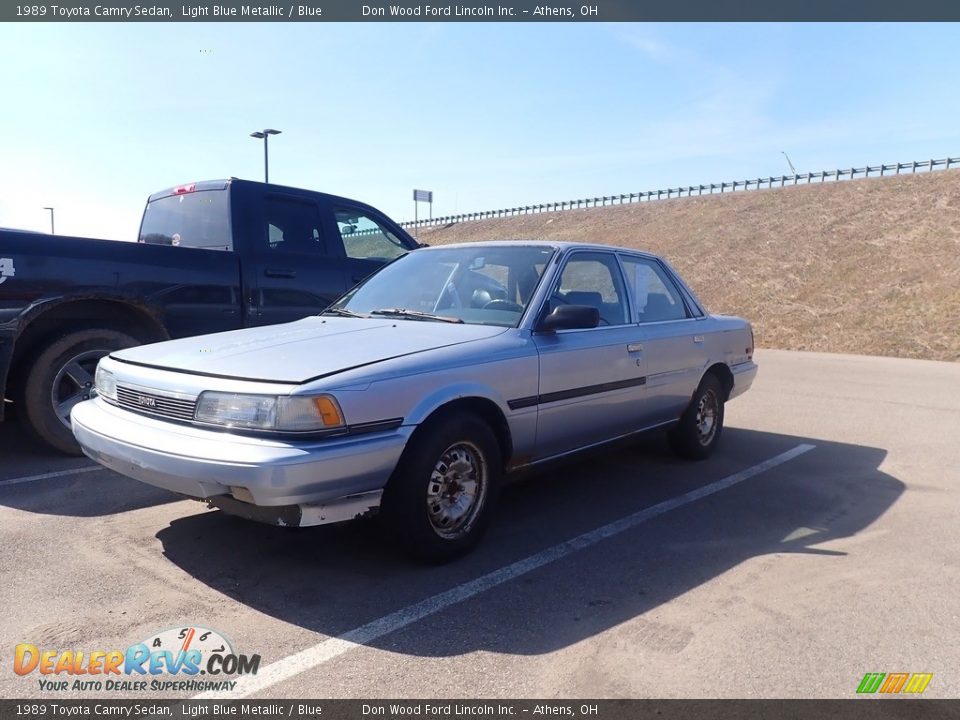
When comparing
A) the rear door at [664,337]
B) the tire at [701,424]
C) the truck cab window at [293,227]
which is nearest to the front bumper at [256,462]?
the rear door at [664,337]

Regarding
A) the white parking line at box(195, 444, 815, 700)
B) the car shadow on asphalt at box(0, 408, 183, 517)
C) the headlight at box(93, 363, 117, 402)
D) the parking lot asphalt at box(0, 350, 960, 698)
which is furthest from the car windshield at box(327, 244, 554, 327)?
the car shadow on asphalt at box(0, 408, 183, 517)

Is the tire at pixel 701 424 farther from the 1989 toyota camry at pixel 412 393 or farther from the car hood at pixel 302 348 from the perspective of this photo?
the car hood at pixel 302 348

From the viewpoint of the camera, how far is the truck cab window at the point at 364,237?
7090 mm

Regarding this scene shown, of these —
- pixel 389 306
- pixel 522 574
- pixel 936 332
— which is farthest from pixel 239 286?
pixel 936 332

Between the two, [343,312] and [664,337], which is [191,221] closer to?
[343,312]

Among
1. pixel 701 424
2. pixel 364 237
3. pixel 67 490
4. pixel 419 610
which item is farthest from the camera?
pixel 364 237

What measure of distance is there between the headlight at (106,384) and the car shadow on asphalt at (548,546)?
2.63 ft

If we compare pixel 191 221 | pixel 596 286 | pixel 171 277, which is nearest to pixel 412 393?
pixel 596 286

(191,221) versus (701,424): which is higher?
(191,221)

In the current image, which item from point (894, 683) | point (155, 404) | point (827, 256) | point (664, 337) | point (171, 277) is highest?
point (827, 256)

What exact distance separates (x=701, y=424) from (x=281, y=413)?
3857 millimetres

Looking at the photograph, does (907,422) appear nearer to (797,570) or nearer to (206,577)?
(797,570)

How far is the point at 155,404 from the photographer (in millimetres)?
3535

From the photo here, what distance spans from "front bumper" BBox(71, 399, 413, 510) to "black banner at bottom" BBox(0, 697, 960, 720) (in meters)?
0.82
